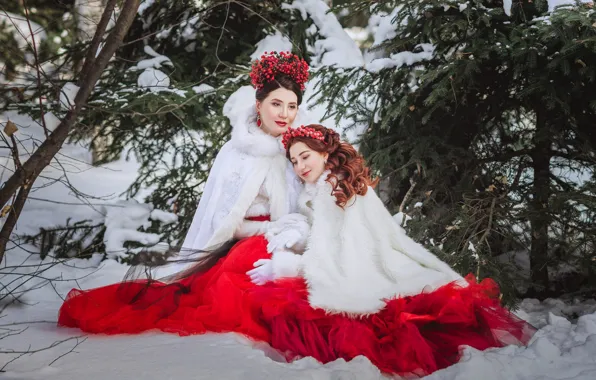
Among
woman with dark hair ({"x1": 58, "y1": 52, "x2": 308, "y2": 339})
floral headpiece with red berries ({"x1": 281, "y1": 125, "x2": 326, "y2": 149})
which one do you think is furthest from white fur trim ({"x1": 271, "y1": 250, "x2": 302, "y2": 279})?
floral headpiece with red berries ({"x1": 281, "y1": 125, "x2": 326, "y2": 149})

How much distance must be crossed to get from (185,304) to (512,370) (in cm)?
180

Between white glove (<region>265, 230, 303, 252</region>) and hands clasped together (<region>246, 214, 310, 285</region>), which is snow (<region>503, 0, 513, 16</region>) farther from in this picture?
white glove (<region>265, 230, 303, 252</region>)

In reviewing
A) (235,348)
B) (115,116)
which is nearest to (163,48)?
(115,116)

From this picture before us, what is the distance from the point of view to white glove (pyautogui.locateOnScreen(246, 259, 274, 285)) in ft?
10.3

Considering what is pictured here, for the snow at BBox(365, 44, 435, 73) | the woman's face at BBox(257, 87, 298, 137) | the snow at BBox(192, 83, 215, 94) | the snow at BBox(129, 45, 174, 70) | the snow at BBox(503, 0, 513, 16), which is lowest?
the woman's face at BBox(257, 87, 298, 137)

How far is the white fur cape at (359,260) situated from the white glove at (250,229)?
394mm

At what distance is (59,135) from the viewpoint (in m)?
2.43

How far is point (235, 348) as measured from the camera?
2.72m

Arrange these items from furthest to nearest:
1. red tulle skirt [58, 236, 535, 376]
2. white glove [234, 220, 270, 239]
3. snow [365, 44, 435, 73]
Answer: snow [365, 44, 435, 73] → white glove [234, 220, 270, 239] → red tulle skirt [58, 236, 535, 376]

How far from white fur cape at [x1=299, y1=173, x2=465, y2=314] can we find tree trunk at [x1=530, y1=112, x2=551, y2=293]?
52.4 inches

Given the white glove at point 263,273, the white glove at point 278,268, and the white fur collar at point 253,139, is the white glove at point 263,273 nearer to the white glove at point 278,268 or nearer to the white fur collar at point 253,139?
the white glove at point 278,268

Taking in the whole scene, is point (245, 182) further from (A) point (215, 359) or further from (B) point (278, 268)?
(A) point (215, 359)

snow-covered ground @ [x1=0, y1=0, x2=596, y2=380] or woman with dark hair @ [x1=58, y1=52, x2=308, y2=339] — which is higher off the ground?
woman with dark hair @ [x1=58, y1=52, x2=308, y2=339]

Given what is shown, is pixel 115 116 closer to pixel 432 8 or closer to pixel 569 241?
pixel 432 8
